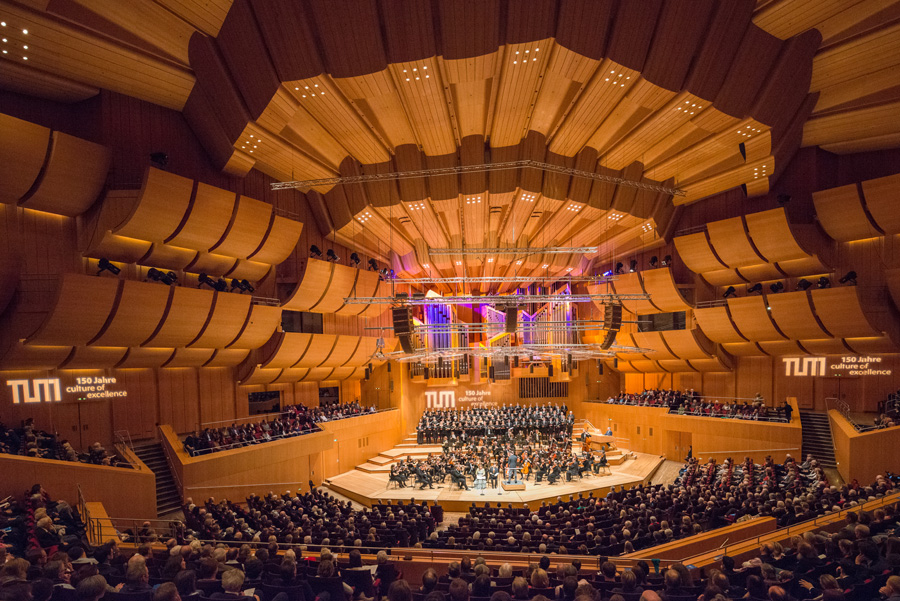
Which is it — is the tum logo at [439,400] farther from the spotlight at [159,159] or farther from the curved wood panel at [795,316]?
the spotlight at [159,159]

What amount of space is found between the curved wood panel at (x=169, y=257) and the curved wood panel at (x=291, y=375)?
4.56m

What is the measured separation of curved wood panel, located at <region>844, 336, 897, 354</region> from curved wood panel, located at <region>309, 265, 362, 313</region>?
13.7 m

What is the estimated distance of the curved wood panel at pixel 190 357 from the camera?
1199 cm

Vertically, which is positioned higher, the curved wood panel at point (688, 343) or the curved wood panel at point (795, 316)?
the curved wood panel at point (795, 316)

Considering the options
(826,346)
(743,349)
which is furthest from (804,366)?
(743,349)

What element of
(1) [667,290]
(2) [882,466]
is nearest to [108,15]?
(1) [667,290]

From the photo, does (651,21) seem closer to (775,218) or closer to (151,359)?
(775,218)

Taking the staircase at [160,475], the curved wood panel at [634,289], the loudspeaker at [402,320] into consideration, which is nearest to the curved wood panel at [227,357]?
the staircase at [160,475]

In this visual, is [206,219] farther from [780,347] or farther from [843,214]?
[780,347]

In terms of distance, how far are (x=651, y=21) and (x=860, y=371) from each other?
11323 millimetres

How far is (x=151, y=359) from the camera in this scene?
11.5 metres

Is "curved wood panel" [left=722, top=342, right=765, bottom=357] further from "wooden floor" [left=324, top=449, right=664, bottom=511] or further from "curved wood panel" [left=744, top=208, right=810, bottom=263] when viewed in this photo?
"wooden floor" [left=324, top=449, right=664, bottom=511]

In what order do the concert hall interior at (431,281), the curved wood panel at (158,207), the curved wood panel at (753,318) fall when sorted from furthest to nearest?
the curved wood panel at (753,318) < the curved wood panel at (158,207) < the concert hall interior at (431,281)

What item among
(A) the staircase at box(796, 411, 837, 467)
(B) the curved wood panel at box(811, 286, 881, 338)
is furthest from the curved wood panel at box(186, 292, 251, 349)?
(A) the staircase at box(796, 411, 837, 467)
